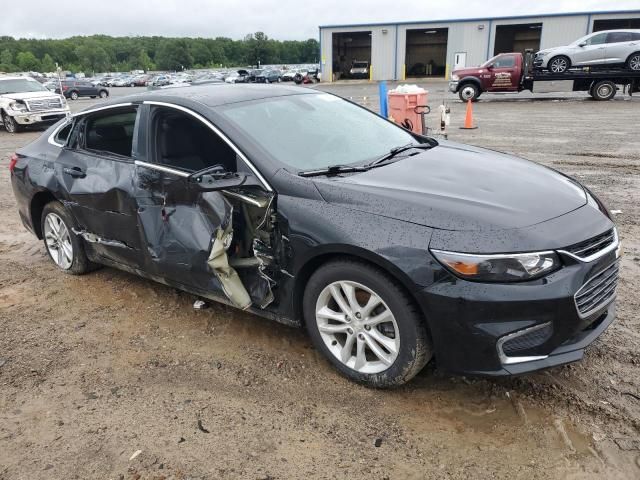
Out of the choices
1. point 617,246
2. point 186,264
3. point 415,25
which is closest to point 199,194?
point 186,264

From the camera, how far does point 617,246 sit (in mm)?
3023

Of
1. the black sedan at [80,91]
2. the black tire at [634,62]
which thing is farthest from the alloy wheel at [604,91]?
the black sedan at [80,91]

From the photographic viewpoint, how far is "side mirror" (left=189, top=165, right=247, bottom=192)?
10.2 ft

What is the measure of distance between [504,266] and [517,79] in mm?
22485

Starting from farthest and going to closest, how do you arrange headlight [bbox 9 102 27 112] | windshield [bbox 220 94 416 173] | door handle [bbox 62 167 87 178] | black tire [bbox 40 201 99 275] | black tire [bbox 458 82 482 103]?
1. black tire [bbox 458 82 482 103]
2. headlight [bbox 9 102 27 112]
3. black tire [bbox 40 201 99 275]
4. door handle [bbox 62 167 87 178]
5. windshield [bbox 220 94 416 173]

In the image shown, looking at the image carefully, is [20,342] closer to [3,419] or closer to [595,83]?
[3,419]

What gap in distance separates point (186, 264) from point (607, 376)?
2716 mm

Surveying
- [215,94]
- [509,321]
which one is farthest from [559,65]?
[509,321]

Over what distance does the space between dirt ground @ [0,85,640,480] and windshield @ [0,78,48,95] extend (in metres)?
16.3

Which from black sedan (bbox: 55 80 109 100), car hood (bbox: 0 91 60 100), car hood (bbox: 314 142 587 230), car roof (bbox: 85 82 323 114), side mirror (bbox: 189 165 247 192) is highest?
car roof (bbox: 85 82 323 114)

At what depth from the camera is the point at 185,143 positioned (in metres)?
3.80

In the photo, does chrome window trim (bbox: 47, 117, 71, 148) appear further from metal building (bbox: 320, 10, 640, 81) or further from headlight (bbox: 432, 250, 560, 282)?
metal building (bbox: 320, 10, 640, 81)

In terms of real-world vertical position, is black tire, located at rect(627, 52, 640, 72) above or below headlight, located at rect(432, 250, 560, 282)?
above

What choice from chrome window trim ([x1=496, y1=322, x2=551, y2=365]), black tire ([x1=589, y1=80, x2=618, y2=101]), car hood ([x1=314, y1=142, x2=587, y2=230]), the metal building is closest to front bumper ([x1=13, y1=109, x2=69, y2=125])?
car hood ([x1=314, y1=142, x2=587, y2=230])
